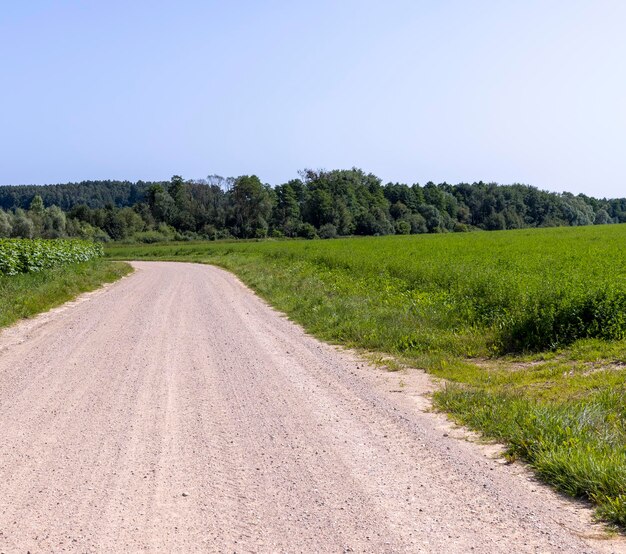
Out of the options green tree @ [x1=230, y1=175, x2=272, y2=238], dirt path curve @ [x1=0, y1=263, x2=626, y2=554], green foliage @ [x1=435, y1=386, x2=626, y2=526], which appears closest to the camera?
dirt path curve @ [x1=0, y1=263, x2=626, y2=554]

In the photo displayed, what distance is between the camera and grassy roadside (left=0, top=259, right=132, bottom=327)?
1728cm

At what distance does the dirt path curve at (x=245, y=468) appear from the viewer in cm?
451

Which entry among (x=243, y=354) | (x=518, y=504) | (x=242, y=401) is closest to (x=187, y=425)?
(x=242, y=401)

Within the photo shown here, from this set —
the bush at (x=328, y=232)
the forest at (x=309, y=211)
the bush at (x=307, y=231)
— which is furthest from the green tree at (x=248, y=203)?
the bush at (x=328, y=232)

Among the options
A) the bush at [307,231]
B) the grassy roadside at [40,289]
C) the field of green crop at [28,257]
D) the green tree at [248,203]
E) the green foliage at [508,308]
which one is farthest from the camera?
the green tree at [248,203]

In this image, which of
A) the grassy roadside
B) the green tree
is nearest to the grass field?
the grassy roadside

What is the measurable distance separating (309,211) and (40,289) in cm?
10790

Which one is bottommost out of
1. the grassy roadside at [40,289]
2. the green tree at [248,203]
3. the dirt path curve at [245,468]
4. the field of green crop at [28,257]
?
the dirt path curve at [245,468]

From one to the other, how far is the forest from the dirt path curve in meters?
90.5

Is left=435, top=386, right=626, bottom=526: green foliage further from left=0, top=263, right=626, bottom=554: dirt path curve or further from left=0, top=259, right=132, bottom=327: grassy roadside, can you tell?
left=0, top=259, right=132, bottom=327: grassy roadside

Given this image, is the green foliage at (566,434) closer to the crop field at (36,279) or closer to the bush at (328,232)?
the crop field at (36,279)

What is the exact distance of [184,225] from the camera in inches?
5108

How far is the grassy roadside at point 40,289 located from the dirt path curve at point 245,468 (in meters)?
7.08

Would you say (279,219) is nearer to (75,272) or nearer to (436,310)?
(75,272)
